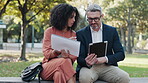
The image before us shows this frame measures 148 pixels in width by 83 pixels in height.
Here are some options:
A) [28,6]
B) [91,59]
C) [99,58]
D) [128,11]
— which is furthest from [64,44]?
[128,11]

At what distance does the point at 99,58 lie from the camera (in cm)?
421

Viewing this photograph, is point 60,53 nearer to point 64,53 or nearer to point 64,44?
point 64,53

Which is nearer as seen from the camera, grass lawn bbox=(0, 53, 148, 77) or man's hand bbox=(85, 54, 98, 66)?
man's hand bbox=(85, 54, 98, 66)

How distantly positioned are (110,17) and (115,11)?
51.7 inches

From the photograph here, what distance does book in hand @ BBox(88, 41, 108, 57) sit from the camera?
4.06 metres

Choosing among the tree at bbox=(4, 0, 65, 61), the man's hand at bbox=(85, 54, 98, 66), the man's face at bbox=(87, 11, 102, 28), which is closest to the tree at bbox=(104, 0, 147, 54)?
the tree at bbox=(4, 0, 65, 61)

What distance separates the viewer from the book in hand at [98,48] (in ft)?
13.3

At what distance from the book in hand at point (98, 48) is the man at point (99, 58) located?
63 mm

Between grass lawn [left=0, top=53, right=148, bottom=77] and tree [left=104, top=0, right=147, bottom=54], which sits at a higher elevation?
tree [left=104, top=0, right=147, bottom=54]

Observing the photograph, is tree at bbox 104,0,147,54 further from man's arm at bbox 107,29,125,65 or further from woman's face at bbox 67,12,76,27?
woman's face at bbox 67,12,76,27

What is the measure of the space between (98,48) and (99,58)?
0.18m

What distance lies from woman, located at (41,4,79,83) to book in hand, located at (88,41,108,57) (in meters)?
0.30

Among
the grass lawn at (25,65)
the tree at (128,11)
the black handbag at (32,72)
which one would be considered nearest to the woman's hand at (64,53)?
the black handbag at (32,72)

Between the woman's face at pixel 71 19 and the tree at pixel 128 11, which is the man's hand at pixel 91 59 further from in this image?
the tree at pixel 128 11
